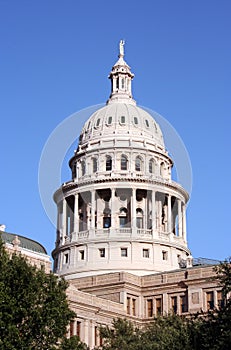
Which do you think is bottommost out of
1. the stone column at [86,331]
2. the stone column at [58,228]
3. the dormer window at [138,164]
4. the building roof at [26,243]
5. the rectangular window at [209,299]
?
the stone column at [86,331]

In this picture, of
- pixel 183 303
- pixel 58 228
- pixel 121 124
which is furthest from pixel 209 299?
pixel 121 124

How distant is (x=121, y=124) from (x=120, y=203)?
15746 mm

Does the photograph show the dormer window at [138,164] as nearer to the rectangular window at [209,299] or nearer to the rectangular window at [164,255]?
the rectangular window at [164,255]

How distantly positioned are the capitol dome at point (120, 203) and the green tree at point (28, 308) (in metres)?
62.3

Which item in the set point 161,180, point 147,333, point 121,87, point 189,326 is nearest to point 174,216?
point 161,180

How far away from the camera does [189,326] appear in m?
53.2

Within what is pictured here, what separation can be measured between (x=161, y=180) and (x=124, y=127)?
1353 centimetres

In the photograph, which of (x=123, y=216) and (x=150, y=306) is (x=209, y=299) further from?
(x=123, y=216)

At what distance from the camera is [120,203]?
122 meters

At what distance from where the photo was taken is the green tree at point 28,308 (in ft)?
152

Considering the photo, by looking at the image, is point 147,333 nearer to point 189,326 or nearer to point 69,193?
point 189,326

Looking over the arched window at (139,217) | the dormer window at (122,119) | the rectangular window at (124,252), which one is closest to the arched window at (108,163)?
the dormer window at (122,119)

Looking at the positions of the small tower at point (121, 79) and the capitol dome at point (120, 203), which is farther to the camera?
the small tower at point (121, 79)

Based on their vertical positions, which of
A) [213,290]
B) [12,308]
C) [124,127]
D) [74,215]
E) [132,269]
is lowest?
[12,308]
